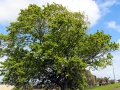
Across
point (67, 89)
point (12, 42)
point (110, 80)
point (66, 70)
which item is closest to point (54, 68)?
point (66, 70)

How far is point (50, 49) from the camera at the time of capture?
123 ft

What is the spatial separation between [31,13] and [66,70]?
10.6 m

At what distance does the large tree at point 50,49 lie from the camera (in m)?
38.3

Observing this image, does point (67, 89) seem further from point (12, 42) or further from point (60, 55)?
point (12, 42)

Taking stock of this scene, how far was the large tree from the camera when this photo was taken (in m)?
38.3

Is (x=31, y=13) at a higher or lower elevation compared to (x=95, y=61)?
higher

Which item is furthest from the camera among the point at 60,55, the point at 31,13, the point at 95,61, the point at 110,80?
the point at 110,80

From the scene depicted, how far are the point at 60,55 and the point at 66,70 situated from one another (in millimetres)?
2817

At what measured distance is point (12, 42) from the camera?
1702 inches

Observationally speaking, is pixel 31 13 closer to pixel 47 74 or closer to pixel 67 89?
pixel 47 74

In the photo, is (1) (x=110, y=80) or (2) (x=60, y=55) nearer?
(2) (x=60, y=55)

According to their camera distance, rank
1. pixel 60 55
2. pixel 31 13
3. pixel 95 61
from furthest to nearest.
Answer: pixel 31 13 → pixel 95 61 → pixel 60 55

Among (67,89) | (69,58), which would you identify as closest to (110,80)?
(67,89)

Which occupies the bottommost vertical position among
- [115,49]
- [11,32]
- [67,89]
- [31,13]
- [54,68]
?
[67,89]
